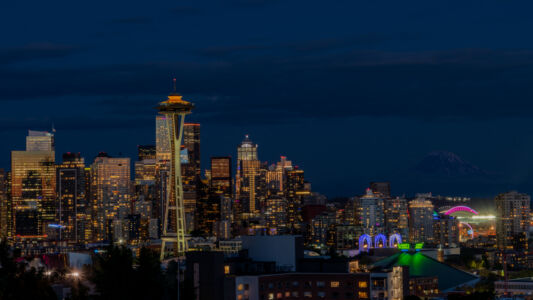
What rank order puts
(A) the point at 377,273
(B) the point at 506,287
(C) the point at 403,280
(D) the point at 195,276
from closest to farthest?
1. (D) the point at 195,276
2. (A) the point at 377,273
3. (C) the point at 403,280
4. (B) the point at 506,287

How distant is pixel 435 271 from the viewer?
182 metres

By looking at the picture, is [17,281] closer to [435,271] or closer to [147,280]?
[147,280]

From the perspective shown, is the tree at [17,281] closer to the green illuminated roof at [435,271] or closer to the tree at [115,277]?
the tree at [115,277]

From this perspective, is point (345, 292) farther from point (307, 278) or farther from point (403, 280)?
point (403, 280)

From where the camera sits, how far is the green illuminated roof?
177125 millimetres

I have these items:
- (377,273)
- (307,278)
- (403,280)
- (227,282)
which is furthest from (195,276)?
(403,280)

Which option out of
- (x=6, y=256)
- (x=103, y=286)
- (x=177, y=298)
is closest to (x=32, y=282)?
(x=6, y=256)

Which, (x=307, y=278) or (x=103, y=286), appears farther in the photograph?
(x=307, y=278)

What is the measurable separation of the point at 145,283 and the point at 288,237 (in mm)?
43481

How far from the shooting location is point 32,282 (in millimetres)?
60688

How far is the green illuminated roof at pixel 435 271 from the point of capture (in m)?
177

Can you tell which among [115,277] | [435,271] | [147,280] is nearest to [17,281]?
[115,277]

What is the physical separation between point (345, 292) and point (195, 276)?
23958 millimetres

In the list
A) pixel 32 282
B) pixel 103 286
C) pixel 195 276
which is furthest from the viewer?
pixel 195 276
